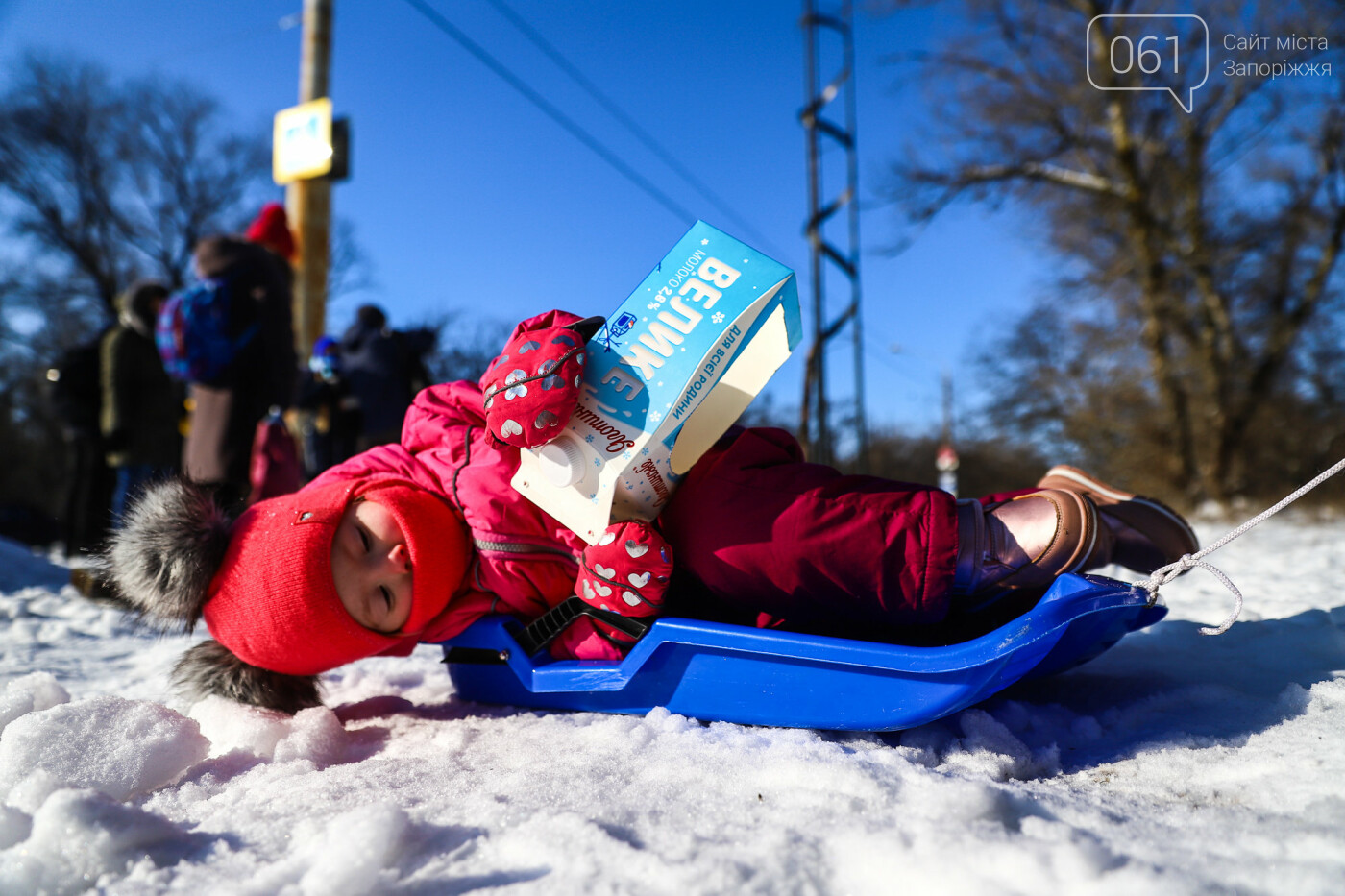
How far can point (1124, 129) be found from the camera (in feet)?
21.4

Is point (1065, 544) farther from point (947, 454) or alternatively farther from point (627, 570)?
point (947, 454)

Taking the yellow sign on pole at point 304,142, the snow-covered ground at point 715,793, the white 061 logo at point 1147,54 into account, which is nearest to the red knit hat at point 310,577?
the snow-covered ground at point 715,793

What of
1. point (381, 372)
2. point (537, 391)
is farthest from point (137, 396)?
point (537, 391)

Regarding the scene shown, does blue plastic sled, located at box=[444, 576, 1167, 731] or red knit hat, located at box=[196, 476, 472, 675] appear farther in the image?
red knit hat, located at box=[196, 476, 472, 675]

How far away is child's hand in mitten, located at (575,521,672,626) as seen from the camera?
3.82 feet

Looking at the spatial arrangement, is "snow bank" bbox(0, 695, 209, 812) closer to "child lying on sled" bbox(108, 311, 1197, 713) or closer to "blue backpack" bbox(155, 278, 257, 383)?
"child lying on sled" bbox(108, 311, 1197, 713)

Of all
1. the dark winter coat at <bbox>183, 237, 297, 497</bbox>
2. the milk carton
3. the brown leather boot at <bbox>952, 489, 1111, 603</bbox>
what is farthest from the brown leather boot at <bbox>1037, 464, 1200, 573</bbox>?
the dark winter coat at <bbox>183, 237, 297, 497</bbox>

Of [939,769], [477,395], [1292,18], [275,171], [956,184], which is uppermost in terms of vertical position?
[1292,18]

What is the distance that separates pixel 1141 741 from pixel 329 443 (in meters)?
4.35

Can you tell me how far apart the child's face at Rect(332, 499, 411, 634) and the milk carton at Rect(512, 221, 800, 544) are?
0.29m

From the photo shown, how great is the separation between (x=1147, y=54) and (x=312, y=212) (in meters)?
6.41

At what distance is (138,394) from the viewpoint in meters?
3.45

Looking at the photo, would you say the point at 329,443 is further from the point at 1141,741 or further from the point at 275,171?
the point at 1141,741

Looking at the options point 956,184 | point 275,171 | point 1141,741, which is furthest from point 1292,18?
point 275,171
